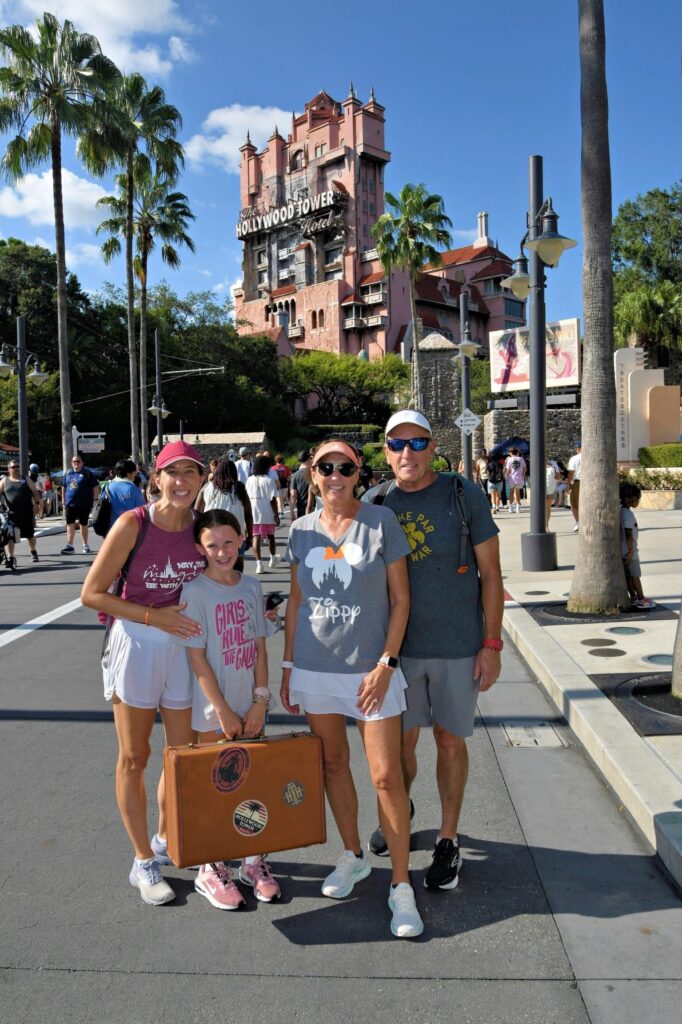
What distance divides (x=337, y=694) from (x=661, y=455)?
89.4 feet

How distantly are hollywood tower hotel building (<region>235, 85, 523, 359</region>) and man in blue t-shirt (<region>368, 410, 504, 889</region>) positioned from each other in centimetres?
6916

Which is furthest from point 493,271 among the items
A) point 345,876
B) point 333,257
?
point 345,876

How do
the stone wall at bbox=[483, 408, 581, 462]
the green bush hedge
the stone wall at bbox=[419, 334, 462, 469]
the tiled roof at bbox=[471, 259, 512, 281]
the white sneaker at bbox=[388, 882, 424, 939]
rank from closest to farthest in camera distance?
the white sneaker at bbox=[388, 882, 424, 939], the green bush hedge, the stone wall at bbox=[483, 408, 581, 462], the stone wall at bbox=[419, 334, 462, 469], the tiled roof at bbox=[471, 259, 512, 281]

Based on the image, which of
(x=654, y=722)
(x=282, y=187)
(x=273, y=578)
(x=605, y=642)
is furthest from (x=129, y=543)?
(x=282, y=187)

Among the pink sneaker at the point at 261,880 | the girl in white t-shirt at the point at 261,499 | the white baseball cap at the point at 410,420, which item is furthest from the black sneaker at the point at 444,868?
the girl in white t-shirt at the point at 261,499

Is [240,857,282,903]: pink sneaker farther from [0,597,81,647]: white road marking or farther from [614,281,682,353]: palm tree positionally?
[614,281,682,353]: palm tree

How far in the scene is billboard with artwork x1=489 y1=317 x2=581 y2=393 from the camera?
37.4 metres

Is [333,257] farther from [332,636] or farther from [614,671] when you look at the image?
[332,636]

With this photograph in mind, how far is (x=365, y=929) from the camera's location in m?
2.97

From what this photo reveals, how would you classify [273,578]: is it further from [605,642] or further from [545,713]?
[545,713]

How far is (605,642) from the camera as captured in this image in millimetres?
7109

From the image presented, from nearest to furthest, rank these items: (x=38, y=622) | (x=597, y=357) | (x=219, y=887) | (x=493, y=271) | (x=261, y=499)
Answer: (x=219, y=887) → (x=597, y=357) → (x=38, y=622) → (x=261, y=499) → (x=493, y=271)

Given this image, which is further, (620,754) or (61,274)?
(61,274)

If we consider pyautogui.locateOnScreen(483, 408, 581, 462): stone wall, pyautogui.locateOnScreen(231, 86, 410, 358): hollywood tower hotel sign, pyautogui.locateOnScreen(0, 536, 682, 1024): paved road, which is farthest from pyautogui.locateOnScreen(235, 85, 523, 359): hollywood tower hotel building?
pyautogui.locateOnScreen(0, 536, 682, 1024): paved road
